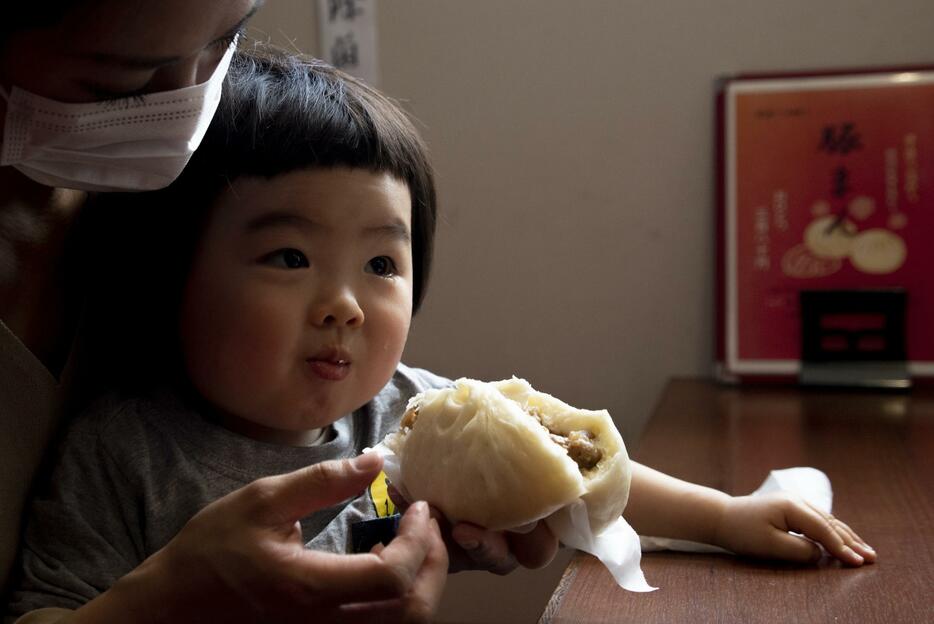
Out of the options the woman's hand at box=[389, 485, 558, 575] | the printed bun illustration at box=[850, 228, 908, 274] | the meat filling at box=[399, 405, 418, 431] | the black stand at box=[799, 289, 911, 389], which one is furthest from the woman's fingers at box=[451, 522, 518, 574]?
the printed bun illustration at box=[850, 228, 908, 274]

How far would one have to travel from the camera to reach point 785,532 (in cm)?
99

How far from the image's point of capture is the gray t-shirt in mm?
887

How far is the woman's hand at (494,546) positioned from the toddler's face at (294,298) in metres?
0.22

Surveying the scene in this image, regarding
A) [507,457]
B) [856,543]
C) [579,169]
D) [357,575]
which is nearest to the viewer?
[357,575]

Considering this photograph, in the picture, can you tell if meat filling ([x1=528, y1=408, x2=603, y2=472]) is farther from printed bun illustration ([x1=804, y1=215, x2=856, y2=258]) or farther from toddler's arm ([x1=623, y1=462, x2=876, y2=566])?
printed bun illustration ([x1=804, y1=215, x2=856, y2=258])

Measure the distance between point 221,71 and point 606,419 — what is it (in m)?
0.47

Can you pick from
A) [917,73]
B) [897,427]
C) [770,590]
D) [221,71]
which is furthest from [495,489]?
[917,73]

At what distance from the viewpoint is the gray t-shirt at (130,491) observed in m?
0.89

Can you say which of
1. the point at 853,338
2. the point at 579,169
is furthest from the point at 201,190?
the point at 853,338

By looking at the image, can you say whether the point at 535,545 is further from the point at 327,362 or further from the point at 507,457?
the point at 327,362

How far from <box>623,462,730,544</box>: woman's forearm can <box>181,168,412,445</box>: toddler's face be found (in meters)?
0.30

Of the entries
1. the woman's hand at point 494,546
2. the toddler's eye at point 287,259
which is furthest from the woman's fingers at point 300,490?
the toddler's eye at point 287,259

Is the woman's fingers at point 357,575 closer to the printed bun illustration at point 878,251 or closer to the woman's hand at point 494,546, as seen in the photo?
the woman's hand at point 494,546

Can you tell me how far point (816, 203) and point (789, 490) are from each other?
3.26 ft
